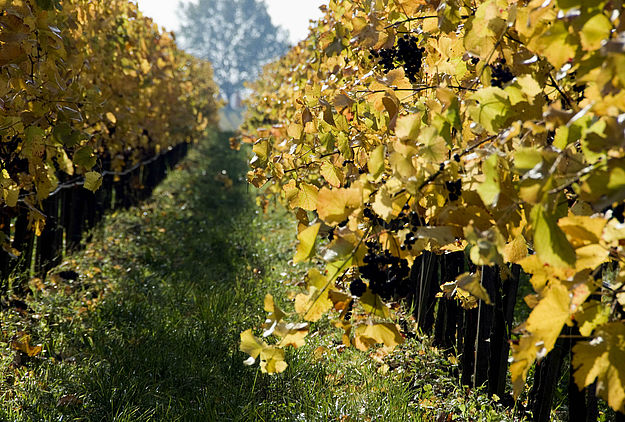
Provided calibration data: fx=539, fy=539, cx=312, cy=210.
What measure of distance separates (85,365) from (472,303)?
2638mm

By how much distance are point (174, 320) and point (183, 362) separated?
2.80 ft

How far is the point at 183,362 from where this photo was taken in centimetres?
388

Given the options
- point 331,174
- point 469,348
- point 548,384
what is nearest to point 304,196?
point 331,174

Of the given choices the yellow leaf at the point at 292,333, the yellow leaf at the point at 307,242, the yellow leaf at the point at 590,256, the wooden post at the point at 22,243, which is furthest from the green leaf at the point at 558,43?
the wooden post at the point at 22,243

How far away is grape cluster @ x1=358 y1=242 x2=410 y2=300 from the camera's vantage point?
59.1 inches

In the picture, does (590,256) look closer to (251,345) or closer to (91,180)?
(251,345)

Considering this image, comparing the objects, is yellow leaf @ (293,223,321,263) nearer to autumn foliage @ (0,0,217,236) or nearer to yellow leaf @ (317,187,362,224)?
yellow leaf @ (317,187,362,224)

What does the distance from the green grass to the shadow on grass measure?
0.01 meters

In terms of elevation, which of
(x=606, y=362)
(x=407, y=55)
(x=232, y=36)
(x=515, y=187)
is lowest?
(x=606, y=362)

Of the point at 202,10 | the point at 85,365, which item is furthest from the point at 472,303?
the point at 202,10

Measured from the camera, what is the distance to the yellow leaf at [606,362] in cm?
106

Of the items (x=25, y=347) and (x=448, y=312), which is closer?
(x=25, y=347)

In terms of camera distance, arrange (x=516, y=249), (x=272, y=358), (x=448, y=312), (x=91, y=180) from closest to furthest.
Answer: (x=272, y=358)
(x=516, y=249)
(x=91, y=180)
(x=448, y=312)

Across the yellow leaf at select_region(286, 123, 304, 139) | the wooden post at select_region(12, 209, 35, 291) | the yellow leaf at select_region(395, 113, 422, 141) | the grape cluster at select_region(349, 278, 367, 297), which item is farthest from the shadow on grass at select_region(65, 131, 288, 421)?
→ the yellow leaf at select_region(395, 113, 422, 141)
